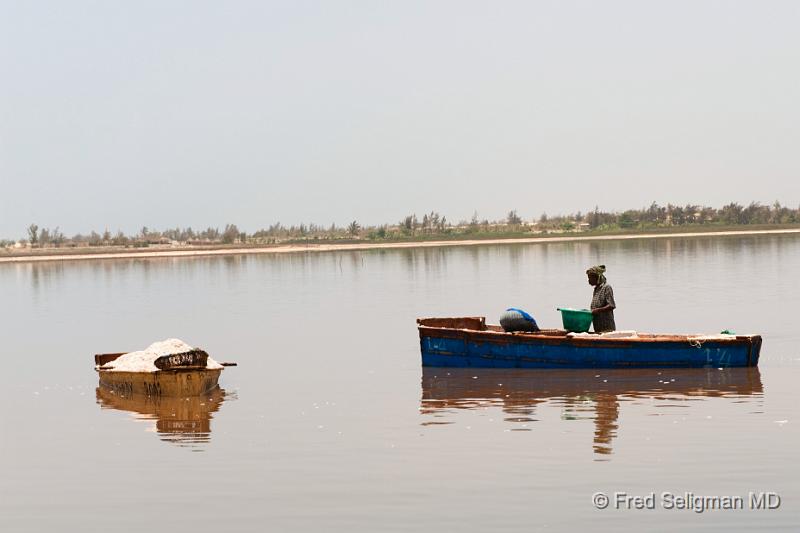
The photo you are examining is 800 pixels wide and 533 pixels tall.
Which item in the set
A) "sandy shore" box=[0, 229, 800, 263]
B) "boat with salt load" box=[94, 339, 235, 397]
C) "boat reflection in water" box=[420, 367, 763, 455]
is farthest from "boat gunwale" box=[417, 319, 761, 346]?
"sandy shore" box=[0, 229, 800, 263]

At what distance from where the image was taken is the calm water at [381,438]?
14117 millimetres

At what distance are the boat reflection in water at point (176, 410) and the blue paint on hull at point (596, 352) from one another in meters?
5.96

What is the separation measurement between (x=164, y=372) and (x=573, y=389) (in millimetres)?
8046

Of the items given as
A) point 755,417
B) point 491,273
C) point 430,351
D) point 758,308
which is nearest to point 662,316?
point 758,308

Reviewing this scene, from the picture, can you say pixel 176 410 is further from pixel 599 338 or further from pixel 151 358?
pixel 599 338

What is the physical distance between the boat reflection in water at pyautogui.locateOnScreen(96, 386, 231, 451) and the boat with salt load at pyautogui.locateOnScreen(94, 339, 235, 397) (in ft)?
0.48

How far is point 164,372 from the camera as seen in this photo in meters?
22.9

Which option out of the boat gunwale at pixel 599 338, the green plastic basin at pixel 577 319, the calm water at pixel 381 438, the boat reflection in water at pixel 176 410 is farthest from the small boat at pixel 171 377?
the green plastic basin at pixel 577 319

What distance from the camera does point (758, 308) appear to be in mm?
40781

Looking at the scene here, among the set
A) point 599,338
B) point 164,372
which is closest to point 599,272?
point 599,338

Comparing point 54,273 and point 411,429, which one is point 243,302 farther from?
point 54,273

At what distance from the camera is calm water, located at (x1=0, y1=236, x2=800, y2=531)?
14.1 metres

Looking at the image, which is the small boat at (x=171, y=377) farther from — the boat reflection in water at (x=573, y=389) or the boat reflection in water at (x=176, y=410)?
the boat reflection in water at (x=573, y=389)

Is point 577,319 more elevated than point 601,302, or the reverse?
point 601,302
